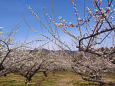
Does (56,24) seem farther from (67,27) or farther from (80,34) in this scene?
(80,34)

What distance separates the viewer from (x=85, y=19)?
2.65 m

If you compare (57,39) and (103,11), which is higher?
(103,11)

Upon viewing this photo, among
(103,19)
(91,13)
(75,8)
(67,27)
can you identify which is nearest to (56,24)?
(67,27)

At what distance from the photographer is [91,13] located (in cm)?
265

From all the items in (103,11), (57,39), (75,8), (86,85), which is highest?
(75,8)

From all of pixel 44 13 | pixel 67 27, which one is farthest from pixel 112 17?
pixel 44 13

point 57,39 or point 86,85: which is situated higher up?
point 57,39

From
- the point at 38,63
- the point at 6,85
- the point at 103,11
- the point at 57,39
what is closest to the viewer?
the point at 103,11

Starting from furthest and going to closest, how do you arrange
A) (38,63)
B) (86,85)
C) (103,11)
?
(38,63) < (86,85) < (103,11)

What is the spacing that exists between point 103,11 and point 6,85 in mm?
12413

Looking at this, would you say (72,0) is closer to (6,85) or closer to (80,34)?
(80,34)

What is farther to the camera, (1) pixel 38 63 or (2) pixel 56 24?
(1) pixel 38 63

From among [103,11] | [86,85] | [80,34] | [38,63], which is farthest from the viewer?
→ [38,63]

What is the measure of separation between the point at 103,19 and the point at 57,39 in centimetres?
108
